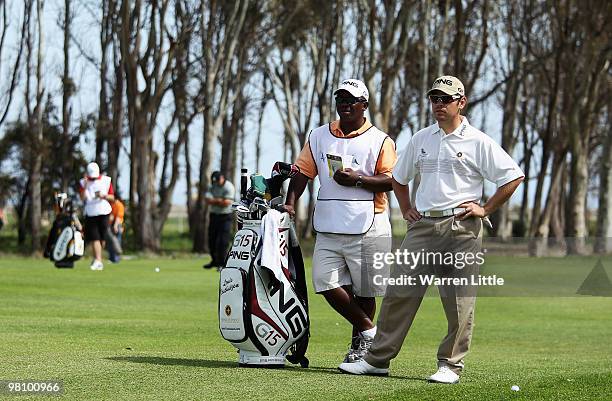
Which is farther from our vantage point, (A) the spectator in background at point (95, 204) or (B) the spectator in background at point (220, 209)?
(B) the spectator in background at point (220, 209)

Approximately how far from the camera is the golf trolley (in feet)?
34.0

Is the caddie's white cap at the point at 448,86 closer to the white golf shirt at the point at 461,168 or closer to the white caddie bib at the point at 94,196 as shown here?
the white golf shirt at the point at 461,168

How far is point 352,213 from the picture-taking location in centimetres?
1045

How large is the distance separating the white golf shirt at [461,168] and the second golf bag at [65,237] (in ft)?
53.6

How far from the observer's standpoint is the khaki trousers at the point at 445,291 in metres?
9.66

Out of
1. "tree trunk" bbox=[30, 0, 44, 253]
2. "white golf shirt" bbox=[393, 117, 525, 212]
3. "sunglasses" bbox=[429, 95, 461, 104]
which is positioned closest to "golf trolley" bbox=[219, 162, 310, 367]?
"white golf shirt" bbox=[393, 117, 525, 212]

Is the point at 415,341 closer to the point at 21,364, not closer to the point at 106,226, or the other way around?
the point at 21,364

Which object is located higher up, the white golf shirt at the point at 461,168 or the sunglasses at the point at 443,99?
the sunglasses at the point at 443,99

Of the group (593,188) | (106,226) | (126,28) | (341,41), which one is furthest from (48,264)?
(593,188)

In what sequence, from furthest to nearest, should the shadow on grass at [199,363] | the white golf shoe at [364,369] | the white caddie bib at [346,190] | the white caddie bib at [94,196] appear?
1. the white caddie bib at [94,196]
2. the white caddie bib at [346,190]
3. the shadow on grass at [199,363]
4. the white golf shoe at [364,369]

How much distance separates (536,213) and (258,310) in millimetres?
37931

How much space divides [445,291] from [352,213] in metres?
1.07
